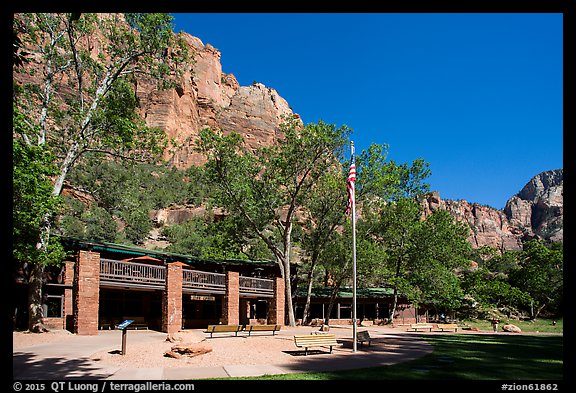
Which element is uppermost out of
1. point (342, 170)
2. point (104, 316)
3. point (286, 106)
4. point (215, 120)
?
point (286, 106)

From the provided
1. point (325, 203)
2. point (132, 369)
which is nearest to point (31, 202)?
point (132, 369)

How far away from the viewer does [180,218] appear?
71.6 m

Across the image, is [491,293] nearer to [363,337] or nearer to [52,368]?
[363,337]

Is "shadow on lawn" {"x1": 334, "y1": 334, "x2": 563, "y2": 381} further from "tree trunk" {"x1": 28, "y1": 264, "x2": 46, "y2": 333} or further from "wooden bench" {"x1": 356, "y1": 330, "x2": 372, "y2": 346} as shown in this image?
"tree trunk" {"x1": 28, "y1": 264, "x2": 46, "y2": 333}

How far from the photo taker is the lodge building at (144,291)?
19438 millimetres

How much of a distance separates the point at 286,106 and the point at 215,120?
1443 inches

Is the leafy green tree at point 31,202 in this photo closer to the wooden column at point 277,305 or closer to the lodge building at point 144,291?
the lodge building at point 144,291

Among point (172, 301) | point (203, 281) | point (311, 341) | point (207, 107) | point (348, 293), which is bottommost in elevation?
point (348, 293)

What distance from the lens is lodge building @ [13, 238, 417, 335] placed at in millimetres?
19438

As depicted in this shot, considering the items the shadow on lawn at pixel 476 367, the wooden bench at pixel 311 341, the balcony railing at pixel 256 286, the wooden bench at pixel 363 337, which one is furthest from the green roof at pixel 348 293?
the wooden bench at pixel 311 341

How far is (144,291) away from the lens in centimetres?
2711

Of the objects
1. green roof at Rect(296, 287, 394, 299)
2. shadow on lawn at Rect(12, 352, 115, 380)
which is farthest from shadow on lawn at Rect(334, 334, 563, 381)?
green roof at Rect(296, 287, 394, 299)
